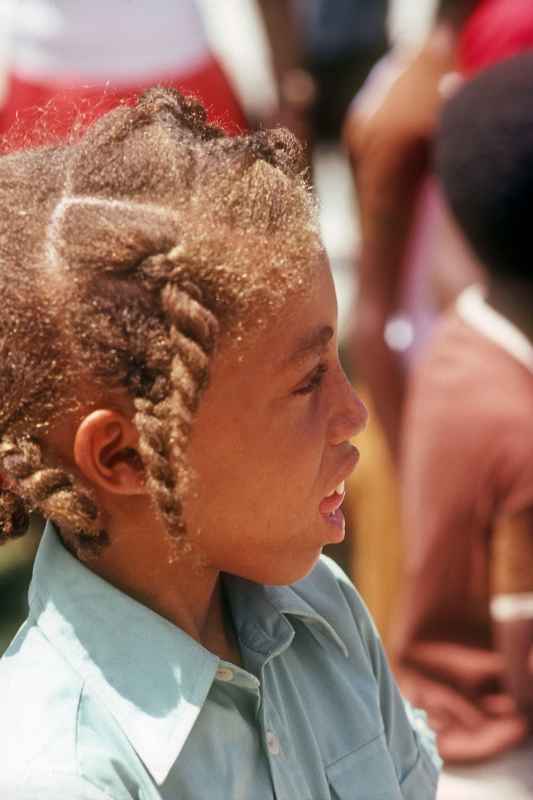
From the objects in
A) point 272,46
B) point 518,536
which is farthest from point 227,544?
point 272,46

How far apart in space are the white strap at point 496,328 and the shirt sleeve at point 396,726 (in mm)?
686

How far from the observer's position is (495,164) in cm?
215

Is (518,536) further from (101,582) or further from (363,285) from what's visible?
(363,285)

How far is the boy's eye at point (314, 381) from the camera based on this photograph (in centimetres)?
130

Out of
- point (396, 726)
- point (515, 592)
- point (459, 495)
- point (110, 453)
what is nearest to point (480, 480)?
point (459, 495)

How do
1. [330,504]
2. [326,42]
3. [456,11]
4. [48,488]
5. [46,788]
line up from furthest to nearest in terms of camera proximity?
[326,42] → [456,11] → [330,504] → [48,488] → [46,788]

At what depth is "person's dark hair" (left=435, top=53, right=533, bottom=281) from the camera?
6.99 feet

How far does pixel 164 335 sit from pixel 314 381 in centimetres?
18

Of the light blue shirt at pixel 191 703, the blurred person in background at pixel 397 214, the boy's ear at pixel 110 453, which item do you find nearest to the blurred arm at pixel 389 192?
the blurred person in background at pixel 397 214

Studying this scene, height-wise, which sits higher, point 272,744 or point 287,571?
point 287,571

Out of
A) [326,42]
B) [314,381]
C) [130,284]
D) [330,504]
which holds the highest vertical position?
[326,42]

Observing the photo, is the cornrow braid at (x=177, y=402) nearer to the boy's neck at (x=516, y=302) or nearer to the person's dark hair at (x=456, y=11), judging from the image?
the boy's neck at (x=516, y=302)

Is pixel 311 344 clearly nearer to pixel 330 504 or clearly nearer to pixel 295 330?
pixel 295 330

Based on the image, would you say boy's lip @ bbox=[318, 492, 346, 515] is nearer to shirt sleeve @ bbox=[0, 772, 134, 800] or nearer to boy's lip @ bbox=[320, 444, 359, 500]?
boy's lip @ bbox=[320, 444, 359, 500]
